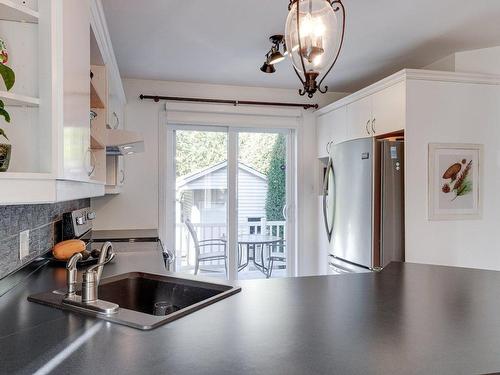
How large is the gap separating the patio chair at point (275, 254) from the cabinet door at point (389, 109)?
66.3 inches

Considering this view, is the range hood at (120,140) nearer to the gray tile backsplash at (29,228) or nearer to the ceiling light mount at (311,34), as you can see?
the gray tile backsplash at (29,228)

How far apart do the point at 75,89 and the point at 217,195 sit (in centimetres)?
279

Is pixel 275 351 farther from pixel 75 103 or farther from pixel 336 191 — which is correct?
pixel 336 191

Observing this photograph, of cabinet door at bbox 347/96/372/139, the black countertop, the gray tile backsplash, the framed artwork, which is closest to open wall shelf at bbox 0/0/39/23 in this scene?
the gray tile backsplash

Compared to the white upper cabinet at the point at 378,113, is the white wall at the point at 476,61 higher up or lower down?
higher up

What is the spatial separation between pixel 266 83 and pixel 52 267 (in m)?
2.72

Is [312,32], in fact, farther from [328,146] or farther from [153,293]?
[328,146]

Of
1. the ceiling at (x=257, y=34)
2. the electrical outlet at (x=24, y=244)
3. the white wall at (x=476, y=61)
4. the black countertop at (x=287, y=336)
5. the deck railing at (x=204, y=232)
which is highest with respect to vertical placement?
the ceiling at (x=257, y=34)

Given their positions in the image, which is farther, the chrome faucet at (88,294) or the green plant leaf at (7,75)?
the chrome faucet at (88,294)

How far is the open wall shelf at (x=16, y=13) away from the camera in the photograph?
0.93 meters

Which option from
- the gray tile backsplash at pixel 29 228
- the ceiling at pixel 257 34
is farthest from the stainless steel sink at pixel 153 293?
the ceiling at pixel 257 34

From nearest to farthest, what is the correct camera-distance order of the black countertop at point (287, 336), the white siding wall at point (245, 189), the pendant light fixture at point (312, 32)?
the black countertop at point (287, 336)
the pendant light fixture at point (312, 32)
the white siding wall at point (245, 189)

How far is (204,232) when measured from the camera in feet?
12.9

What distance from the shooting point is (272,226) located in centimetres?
411
